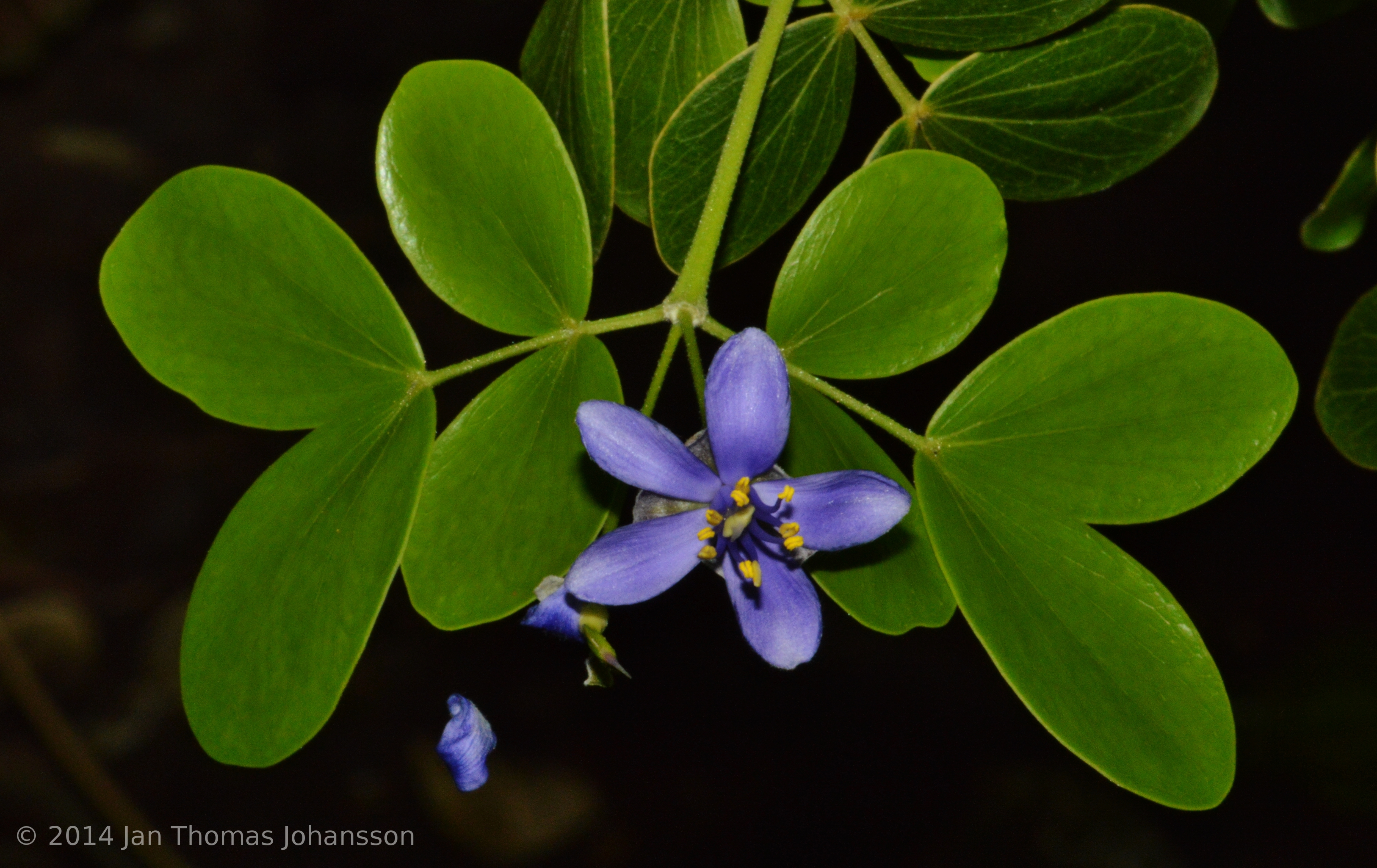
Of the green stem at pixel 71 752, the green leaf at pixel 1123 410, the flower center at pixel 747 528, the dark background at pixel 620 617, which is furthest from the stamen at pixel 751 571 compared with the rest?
the green stem at pixel 71 752

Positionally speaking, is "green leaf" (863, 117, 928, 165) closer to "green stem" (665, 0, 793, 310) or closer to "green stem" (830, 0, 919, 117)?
"green stem" (830, 0, 919, 117)

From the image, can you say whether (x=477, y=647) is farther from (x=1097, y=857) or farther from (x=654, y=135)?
(x=654, y=135)

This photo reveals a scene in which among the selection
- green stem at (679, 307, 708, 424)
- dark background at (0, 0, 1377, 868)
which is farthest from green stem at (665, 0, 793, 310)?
dark background at (0, 0, 1377, 868)

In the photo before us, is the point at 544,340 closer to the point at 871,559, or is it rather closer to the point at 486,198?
the point at 486,198

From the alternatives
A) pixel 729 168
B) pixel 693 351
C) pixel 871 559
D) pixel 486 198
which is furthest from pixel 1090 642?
pixel 486 198

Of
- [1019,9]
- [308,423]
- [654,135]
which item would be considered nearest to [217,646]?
[308,423]

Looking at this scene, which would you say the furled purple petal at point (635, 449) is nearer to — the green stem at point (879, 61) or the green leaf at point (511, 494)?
the green leaf at point (511, 494)
